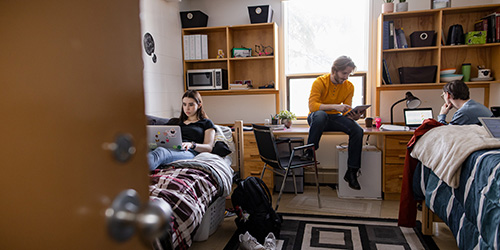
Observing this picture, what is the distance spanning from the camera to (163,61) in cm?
380

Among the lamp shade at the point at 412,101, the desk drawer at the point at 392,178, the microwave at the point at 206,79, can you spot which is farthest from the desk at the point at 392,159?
the microwave at the point at 206,79

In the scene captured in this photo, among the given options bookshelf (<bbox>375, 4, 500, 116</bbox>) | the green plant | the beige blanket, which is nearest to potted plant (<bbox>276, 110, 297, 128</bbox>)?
the green plant

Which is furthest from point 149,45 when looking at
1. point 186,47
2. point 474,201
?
point 474,201

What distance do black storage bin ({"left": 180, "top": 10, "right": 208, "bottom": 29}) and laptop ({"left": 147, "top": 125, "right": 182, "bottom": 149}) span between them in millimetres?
1861

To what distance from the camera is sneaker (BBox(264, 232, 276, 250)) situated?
230 cm

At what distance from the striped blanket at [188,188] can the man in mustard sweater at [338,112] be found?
1101 mm

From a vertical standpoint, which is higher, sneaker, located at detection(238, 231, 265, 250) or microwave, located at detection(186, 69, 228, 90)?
microwave, located at detection(186, 69, 228, 90)

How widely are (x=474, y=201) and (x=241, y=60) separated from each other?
305cm

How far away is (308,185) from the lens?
3.93 metres

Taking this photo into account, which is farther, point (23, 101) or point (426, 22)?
point (426, 22)

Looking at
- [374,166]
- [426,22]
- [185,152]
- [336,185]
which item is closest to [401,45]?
[426,22]

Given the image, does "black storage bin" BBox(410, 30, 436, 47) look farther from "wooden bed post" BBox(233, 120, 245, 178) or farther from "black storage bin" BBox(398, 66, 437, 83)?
"wooden bed post" BBox(233, 120, 245, 178)

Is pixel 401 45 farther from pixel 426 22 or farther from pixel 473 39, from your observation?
pixel 473 39

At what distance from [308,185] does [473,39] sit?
7.56 feet
